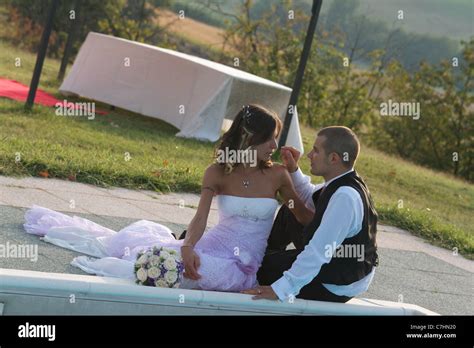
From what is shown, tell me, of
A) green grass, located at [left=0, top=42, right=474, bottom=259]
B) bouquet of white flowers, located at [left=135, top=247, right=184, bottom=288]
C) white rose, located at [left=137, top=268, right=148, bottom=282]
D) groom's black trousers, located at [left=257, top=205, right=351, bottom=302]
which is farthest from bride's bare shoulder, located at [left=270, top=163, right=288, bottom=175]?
green grass, located at [left=0, top=42, right=474, bottom=259]

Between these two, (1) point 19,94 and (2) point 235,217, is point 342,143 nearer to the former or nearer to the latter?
(2) point 235,217

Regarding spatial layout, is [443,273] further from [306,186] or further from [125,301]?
[125,301]

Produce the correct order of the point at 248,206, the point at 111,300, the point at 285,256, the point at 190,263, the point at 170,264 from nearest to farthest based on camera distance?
the point at 111,300 → the point at 170,264 → the point at 190,263 → the point at 285,256 → the point at 248,206

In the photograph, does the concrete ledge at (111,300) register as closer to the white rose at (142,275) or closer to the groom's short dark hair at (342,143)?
the white rose at (142,275)

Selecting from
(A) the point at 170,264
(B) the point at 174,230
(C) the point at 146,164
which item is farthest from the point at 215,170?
(C) the point at 146,164

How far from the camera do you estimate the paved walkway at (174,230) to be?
22.5ft

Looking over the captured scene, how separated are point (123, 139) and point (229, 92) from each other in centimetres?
257

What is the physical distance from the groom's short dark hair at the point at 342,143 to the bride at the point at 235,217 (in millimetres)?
409

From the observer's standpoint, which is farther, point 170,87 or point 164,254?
point 170,87

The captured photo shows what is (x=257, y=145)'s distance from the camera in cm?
567

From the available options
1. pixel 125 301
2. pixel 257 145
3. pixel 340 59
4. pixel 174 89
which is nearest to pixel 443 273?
pixel 257 145

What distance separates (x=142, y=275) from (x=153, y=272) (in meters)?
0.08

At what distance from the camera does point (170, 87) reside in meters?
15.4

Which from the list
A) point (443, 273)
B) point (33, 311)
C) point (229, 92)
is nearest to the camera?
point (33, 311)
